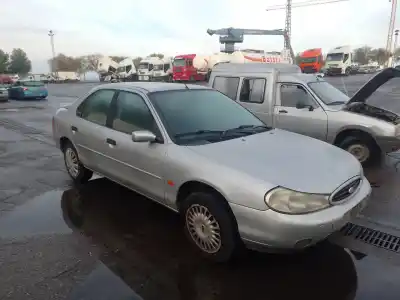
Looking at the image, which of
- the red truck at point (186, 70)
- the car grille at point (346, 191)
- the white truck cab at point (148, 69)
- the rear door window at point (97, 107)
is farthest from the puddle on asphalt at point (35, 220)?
the white truck cab at point (148, 69)

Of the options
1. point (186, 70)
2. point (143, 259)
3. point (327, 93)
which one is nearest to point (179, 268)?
point (143, 259)

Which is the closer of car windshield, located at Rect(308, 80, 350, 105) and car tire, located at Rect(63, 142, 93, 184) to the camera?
car tire, located at Rect(63, 142, 93, 184)

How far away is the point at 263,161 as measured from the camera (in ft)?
10.7

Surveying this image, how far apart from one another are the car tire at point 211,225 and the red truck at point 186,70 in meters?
34.0

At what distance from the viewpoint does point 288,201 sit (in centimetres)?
289

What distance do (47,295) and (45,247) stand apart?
2.87 feet

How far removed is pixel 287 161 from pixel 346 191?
58cm

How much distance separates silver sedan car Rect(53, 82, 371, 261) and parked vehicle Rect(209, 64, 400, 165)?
2.59m

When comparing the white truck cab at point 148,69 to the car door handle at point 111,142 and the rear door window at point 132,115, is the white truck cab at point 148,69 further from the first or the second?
the car door handle at point 111,142

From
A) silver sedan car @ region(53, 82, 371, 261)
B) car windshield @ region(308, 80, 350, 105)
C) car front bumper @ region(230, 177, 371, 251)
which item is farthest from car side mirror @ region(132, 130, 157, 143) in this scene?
car windshield @ region(308, 80, 350, 105)

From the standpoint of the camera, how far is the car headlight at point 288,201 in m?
2.88

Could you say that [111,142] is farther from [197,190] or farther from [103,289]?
[103,289]

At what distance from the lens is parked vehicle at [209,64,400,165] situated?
6117mm

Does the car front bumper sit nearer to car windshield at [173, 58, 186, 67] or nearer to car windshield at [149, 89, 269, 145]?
car windshield at [149, 89, 269, 145]
